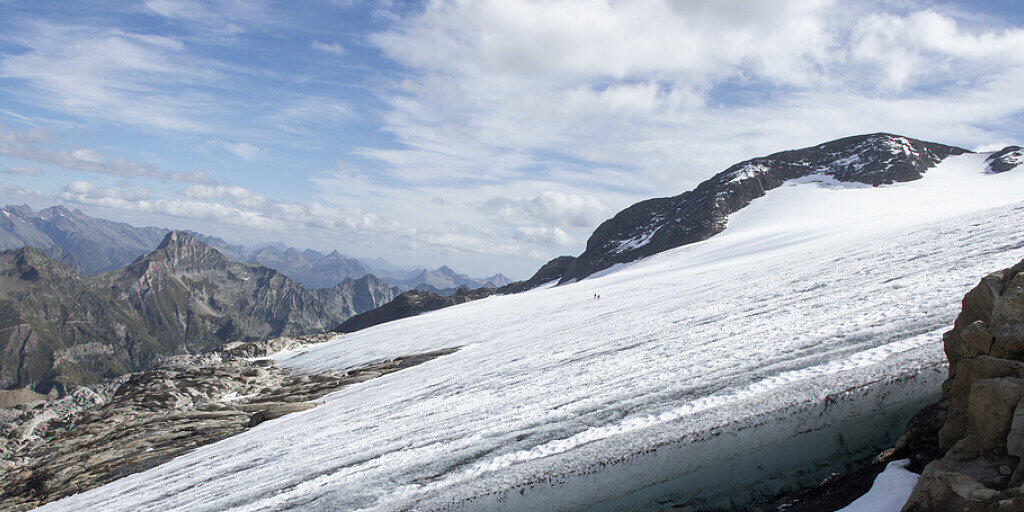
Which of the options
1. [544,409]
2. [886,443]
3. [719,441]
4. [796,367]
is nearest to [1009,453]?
[886,443]

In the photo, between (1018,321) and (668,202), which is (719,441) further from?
(668,202)

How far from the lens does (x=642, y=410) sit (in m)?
9.76

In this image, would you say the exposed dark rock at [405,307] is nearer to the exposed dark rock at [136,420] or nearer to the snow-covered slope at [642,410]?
the exposed dark rock at [136,420]

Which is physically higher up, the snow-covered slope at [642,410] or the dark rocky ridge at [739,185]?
the dark rocky ridge at [739,185]

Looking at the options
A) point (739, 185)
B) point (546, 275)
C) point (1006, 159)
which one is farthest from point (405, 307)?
point (1006, 159)

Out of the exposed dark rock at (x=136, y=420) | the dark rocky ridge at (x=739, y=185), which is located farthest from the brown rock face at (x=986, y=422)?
the dark rocky ridge at (x=739, y=185)

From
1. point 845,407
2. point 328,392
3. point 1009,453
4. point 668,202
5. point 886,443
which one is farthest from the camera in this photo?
point 668,202

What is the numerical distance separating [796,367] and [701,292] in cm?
1466

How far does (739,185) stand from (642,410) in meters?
107

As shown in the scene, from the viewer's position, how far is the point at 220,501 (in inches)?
426

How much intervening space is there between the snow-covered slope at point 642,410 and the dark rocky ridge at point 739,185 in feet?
232

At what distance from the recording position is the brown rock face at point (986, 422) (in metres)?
4.87

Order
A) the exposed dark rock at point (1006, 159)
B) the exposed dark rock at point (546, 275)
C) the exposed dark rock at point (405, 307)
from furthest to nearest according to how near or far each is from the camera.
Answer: the exposed dark rock at point (546, 275) → the exposed dark rock at point (405, 307) → the exposed dark rock at point (1006, 159)

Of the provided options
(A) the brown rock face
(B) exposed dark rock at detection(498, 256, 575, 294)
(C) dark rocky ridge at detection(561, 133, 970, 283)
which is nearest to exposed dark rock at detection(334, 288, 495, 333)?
(B) exposed dark rock at detection(498, 256, 575, 294)
